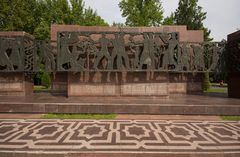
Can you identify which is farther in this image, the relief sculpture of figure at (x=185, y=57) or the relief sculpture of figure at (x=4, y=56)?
the relief sculpture of figure at (x=185, y=57)

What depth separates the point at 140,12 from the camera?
86.2 ft

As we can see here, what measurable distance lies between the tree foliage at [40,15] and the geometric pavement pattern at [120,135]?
21748 mm

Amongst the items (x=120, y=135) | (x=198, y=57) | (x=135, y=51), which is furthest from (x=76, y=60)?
(x=198, y=57)

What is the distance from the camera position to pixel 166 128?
5.82 m

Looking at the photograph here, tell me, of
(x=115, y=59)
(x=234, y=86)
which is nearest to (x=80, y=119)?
(x=115, y=59)

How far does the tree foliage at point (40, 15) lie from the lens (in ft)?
80.7

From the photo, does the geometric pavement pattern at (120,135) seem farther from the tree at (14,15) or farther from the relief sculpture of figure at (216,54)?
the tree at (14,15)

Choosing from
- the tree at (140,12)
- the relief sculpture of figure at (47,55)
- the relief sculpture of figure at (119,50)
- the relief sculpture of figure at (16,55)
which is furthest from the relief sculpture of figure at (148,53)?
the tree at (140,12)

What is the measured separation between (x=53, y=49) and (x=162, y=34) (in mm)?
4734

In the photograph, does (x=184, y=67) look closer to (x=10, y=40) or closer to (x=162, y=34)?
(x=162, y=34)

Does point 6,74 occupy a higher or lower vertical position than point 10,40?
lower

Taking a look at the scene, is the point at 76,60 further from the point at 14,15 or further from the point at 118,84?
the point at 14,15

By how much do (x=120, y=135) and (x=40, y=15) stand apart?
2850 cm

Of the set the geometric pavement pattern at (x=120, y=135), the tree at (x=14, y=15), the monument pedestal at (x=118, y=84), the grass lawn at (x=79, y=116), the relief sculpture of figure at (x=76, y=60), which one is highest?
the tree at (x=14, y=15)
